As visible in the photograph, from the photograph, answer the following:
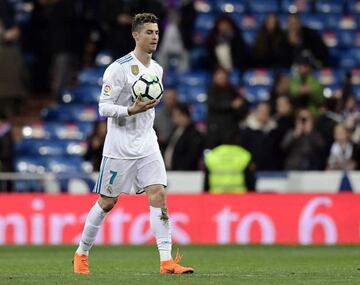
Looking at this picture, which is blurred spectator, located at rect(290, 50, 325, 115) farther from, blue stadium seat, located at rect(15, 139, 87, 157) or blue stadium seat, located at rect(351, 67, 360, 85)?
blue stadium seat, located at rect(15, 139, 87, 157)

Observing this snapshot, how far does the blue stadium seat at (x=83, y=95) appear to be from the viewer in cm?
2317

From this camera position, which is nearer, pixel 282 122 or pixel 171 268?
pixel 171 268

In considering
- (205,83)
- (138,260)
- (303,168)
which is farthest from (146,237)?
(205,83)

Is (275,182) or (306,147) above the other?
(306,147)

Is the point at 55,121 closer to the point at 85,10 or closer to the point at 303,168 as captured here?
the point at 85,10

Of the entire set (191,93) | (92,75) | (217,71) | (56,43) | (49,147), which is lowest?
(49,147)

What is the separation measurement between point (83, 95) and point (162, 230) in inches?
490

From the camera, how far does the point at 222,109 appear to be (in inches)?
780

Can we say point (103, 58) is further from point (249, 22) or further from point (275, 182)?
point (275, 182)

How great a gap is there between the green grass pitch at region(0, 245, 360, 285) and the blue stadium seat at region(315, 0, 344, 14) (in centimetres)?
886

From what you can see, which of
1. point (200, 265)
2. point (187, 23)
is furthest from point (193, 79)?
point (200, 265)

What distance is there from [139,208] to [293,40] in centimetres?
561

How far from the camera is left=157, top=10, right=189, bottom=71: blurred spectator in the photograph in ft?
74.4

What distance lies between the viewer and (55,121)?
23.0 metres
